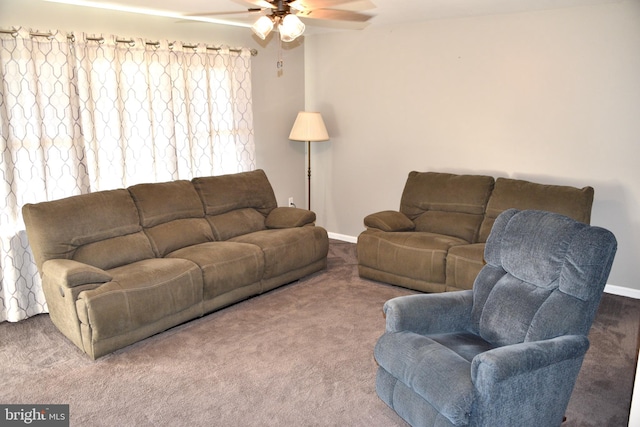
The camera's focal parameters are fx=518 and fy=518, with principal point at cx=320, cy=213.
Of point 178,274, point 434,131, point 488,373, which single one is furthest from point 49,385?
point 434,131

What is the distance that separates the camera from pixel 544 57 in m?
4.47

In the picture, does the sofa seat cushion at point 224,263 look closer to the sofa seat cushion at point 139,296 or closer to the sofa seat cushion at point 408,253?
the sofa seat cushion at point 139,296

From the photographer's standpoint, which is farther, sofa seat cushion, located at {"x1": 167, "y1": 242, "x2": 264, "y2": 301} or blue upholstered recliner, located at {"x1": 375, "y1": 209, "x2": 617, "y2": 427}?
sofa seat cushion, located at {"x1": 167, "y1": 242, "x2": 264, "y2": 301}

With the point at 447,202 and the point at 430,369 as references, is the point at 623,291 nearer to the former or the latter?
the point at 447,202

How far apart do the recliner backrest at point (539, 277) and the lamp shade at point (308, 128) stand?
3.01 meters

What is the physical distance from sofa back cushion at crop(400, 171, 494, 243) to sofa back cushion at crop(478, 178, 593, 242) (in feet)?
0.34

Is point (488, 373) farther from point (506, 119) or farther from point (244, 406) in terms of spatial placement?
point (506, 119)

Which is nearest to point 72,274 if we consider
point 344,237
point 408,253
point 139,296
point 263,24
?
point 139,296

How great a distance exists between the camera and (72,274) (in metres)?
3.26

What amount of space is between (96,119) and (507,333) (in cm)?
349

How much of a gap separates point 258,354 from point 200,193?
1827 millimetres

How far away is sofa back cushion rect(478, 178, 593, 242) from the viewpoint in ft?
13.4

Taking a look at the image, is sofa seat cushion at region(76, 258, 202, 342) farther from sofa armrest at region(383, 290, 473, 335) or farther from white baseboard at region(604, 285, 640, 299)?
white baseboard at region(604, 285, 640, 299)
